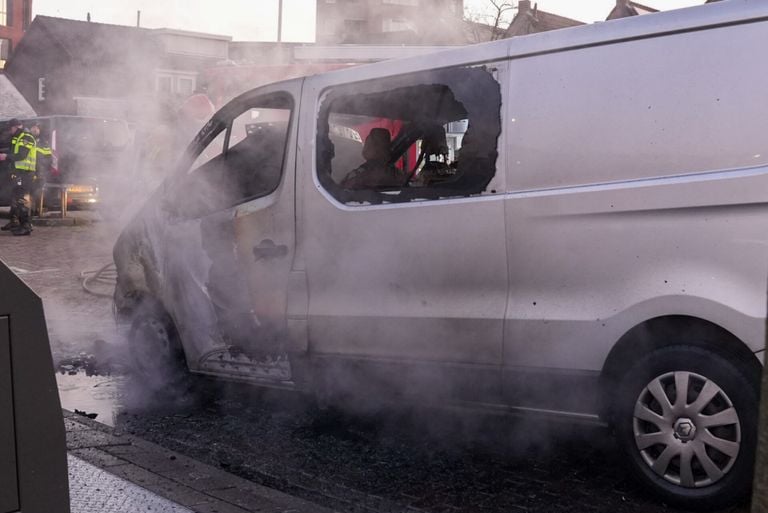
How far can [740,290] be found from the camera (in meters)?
3.47

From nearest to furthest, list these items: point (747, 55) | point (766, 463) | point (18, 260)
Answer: point (766, 463) → point (747, 55) → point (18, 260)

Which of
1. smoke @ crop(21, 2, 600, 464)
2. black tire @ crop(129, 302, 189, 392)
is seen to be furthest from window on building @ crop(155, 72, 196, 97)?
black tire @ crop(129, 302, 189, 392)

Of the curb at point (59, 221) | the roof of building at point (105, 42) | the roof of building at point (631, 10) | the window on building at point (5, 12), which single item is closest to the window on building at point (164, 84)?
the roof of building at point (105, 42)

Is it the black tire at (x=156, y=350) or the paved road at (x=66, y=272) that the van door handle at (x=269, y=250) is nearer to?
the black tire at (x=156, y=350)

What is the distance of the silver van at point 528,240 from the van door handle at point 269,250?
16 mm

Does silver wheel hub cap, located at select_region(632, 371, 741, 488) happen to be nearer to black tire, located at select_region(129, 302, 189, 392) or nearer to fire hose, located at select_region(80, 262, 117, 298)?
black tire, located at select_region(129, 302, 189, 392)

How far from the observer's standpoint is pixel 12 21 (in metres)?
43.6

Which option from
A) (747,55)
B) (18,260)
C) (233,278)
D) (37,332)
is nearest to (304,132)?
(233,278)

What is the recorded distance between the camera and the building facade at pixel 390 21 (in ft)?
39.8

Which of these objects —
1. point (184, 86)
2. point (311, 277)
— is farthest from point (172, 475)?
point (184, 86)

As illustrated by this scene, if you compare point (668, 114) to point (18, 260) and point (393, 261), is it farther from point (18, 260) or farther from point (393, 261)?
point (18, 260)

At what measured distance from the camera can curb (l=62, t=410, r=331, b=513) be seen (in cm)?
371

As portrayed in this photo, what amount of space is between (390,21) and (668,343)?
32.0ft

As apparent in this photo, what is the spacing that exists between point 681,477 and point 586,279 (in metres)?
0.88
